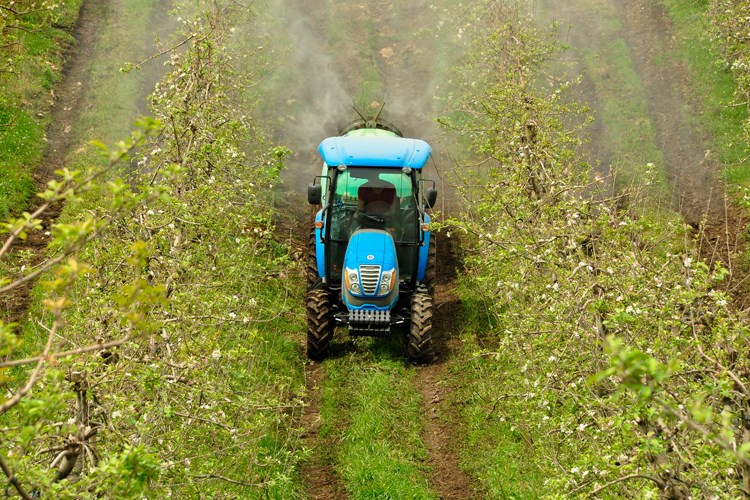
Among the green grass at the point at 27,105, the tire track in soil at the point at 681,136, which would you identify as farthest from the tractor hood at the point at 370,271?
the green grass at the point at 27,105

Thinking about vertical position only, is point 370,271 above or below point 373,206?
below

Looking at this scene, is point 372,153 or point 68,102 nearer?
point 372,153

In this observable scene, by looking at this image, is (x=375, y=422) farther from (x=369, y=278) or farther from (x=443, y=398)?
(x=369, y=278)

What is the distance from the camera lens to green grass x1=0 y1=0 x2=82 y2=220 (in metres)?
16.7

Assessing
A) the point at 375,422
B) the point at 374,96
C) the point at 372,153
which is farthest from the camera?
the point at 374,96

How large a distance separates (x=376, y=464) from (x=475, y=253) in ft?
19.8

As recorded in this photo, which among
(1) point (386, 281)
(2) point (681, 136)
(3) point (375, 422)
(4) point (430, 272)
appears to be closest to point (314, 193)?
(1) point (386, 281)

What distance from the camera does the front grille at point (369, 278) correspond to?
12750mm

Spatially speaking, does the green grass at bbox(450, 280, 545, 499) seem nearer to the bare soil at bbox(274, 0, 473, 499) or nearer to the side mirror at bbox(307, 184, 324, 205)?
the bare soil at bbox(274, 0, 473, 499)

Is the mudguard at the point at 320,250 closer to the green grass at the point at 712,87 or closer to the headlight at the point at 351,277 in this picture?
the headlight at the point at 351,277

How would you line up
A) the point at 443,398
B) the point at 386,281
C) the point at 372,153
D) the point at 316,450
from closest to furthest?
1. the point at 316,450
2. the point at 443,398
3. the point at 386,281
4. the point at 372,153

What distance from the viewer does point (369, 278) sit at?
12.8 m

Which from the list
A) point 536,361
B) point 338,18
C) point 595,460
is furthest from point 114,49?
point 595,460

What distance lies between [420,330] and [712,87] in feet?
40.0
